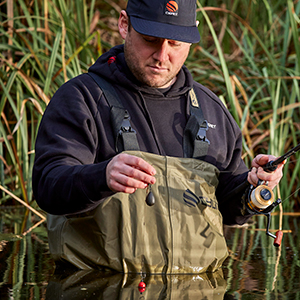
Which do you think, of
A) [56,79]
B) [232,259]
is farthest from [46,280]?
[56,79]

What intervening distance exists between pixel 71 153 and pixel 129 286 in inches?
20.0

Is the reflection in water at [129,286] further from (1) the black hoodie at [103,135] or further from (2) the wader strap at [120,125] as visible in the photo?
(2) the wader strap at [120,125]

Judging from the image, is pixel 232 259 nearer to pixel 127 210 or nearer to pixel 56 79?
pixel 127 210

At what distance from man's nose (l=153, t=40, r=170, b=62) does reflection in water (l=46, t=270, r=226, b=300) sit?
840mm

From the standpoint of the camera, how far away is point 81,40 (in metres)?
3.97

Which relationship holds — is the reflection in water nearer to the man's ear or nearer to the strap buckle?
the strap buckle

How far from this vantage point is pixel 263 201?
189 cm

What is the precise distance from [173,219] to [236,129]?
2.11 ft

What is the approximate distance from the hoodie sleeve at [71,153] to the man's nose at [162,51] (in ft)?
0.89

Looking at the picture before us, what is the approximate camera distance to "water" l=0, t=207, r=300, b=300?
5.49 ft

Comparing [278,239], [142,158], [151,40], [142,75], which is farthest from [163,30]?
[278,239]

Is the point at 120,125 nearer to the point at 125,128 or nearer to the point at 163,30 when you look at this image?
the point at 125,128

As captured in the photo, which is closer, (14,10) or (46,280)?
(46,280)

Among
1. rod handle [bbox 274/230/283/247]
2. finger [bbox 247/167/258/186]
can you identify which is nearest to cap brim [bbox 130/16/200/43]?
finger [bbox 247/167/258/186]
